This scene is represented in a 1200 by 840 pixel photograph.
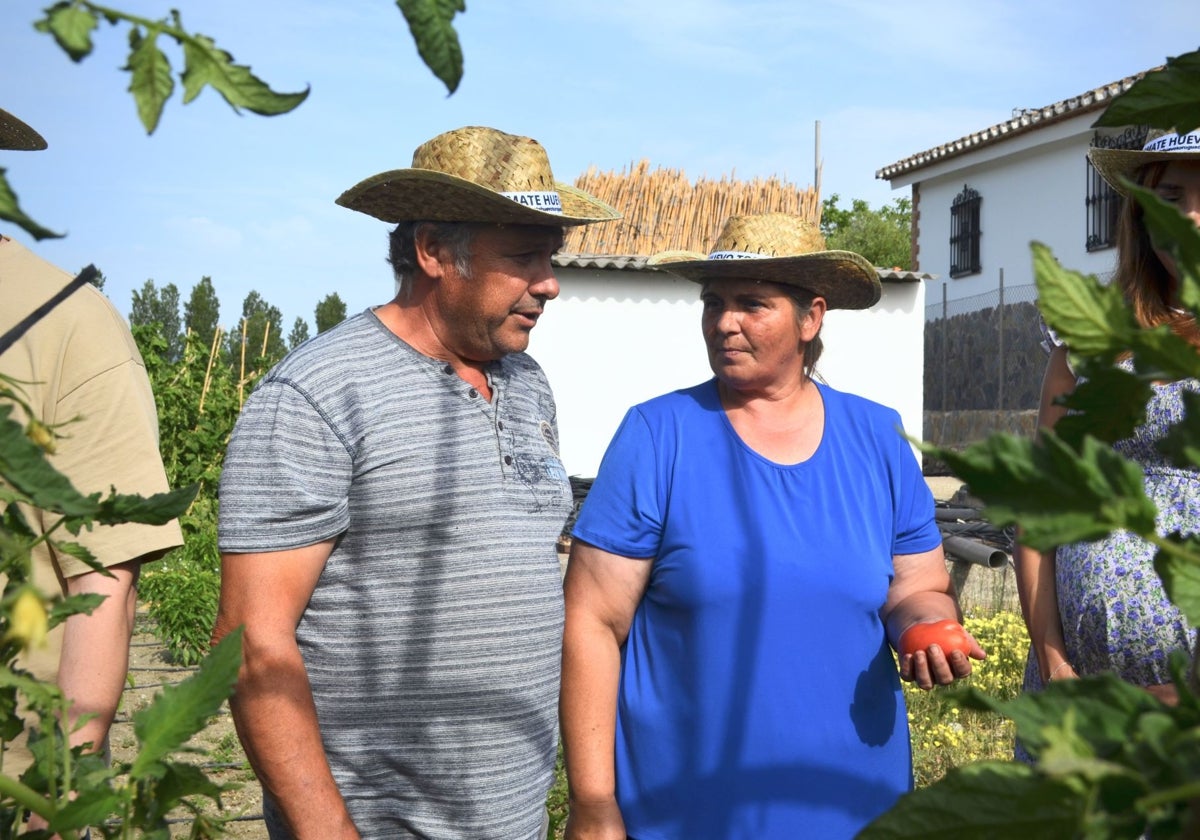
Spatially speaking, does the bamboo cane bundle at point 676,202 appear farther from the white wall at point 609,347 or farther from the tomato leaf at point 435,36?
the tomato leaf at point 435,36

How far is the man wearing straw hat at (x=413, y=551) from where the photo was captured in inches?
85.6

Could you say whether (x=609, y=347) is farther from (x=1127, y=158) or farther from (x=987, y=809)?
(x=987, y=809)

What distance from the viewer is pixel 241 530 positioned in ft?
7.14

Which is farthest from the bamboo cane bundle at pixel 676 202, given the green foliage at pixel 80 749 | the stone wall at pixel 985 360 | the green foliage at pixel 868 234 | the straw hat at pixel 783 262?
the green foliage at pixel 868 234

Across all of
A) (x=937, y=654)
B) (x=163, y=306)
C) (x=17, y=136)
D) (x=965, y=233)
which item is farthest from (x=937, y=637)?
(x=163, y=306)

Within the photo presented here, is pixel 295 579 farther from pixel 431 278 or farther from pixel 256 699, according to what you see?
pixel 431 278

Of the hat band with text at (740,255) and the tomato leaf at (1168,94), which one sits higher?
the hat band with text at (740,255)

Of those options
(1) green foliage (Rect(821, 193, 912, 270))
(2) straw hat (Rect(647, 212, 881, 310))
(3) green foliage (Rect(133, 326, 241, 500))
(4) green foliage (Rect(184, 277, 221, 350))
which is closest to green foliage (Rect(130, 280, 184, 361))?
(4) green foliage (Rect(184, 277, 221, 350))

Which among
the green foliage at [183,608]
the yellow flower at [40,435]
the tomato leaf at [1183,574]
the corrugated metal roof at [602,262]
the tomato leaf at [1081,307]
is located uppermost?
the corrugated metal roof at [602,262]

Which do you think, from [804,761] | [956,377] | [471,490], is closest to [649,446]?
[471,490]

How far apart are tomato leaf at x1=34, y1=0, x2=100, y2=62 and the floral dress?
6.84 feet

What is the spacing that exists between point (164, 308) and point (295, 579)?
3993 cm

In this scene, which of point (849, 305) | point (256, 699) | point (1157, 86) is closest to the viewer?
point (1157, 86)

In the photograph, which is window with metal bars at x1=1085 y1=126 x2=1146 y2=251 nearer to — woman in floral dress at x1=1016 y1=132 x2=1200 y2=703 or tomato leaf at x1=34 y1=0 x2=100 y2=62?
woman in floral dress at x1=1016 y1=132 x2=1200 y2=703
